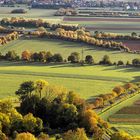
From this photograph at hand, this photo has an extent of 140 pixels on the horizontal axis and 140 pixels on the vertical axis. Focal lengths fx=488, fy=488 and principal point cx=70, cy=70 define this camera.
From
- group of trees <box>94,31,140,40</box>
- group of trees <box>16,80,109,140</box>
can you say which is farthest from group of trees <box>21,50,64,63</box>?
group of trees <box>94,31,140,40</box>

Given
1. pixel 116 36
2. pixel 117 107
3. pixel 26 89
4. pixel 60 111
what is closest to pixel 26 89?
pixel 26 89

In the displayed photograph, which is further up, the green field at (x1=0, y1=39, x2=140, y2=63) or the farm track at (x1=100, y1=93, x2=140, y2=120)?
the green field at (x1=0, y1=39, x2=140, y2=63)

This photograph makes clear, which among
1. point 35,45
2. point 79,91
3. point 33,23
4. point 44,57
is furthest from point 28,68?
point 33,23

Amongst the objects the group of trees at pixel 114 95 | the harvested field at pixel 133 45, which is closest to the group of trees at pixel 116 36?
the harvested field at pixel 133 45

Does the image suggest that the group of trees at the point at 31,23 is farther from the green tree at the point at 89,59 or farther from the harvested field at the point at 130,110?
the harvested field at the point at 130,110

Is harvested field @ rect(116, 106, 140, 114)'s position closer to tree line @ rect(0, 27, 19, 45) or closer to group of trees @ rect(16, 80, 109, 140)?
group of trees @ rect(16, 80, 109, 140)

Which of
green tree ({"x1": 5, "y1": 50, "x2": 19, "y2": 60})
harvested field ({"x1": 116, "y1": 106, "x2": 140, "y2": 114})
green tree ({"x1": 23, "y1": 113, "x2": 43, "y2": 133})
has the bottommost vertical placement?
harvested field ({"x1": 116, "y1": 106, "x2": 140, "y2": 114})

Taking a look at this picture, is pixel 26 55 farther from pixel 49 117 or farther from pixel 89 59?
pixel 49 117
